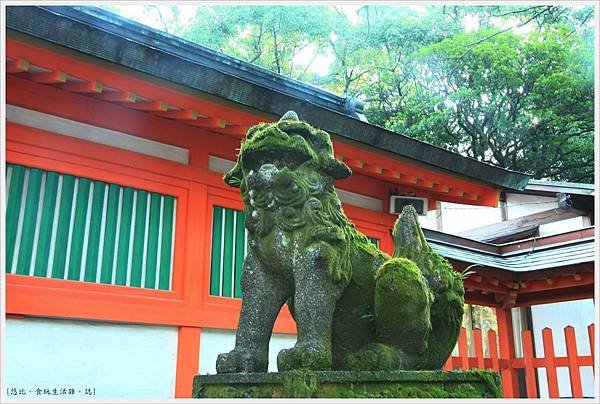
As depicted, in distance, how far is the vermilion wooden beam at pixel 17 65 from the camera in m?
3.61

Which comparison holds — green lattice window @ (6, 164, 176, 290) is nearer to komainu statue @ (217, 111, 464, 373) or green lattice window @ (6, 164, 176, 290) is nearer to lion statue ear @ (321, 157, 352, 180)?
komainu statue @ (217, 111, 464, 373)

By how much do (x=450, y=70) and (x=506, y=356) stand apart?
13.1m

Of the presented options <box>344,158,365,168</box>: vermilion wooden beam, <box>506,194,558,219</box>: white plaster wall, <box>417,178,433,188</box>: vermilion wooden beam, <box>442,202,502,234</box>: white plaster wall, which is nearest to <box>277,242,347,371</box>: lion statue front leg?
<box>344,158,365,168</box>: vermilion wooden beam

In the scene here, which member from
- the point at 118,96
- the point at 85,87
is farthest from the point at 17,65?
the point at 118,96

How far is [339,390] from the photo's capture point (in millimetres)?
2041

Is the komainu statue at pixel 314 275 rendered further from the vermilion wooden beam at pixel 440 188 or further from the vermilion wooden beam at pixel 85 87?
the vermilion wooden beam at pixel 440 188

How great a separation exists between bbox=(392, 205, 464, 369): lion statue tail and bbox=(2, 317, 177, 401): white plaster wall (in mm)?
2638

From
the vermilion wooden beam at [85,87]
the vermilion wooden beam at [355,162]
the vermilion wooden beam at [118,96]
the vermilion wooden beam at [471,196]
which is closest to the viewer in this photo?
the vermilion wooden beam at [85,87]

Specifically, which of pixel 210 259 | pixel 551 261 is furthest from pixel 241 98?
pixel 551 261

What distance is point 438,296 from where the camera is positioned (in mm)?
2680

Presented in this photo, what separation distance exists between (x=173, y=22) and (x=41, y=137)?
17531 millimetres

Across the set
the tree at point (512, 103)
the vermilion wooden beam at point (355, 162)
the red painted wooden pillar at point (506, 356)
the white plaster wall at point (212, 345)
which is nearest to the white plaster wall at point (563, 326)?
the red painted wooden pillar at point (506, 356)

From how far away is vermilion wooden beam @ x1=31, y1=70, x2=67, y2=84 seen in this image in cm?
379

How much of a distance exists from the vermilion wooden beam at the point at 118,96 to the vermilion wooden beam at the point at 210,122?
64cm
